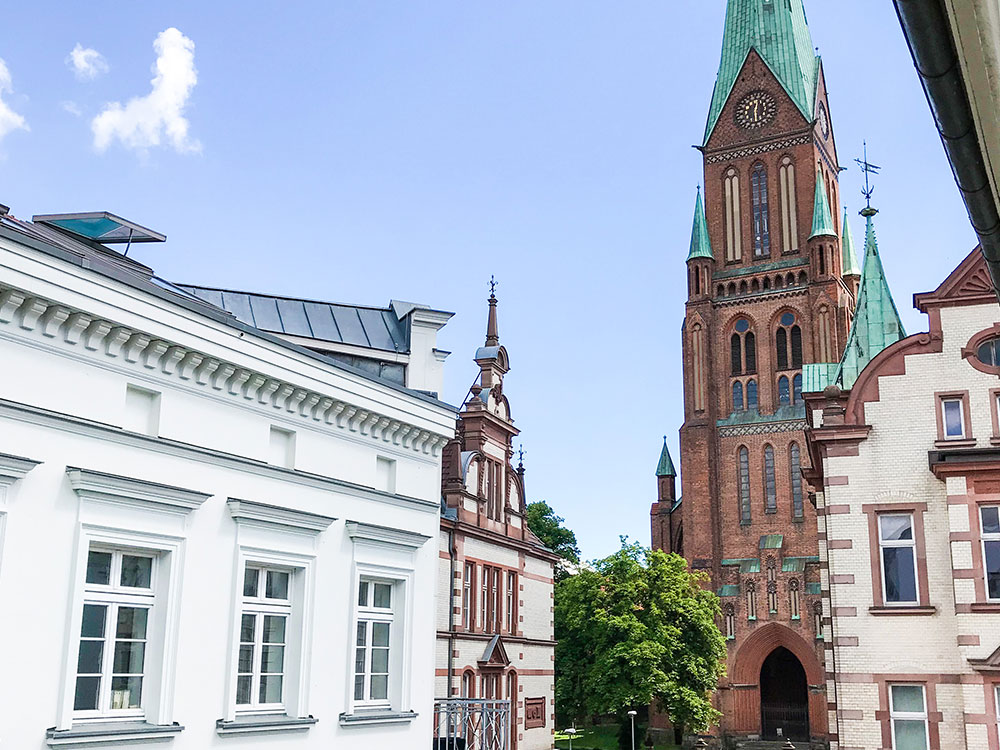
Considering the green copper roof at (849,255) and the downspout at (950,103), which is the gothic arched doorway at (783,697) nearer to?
the green copper roof at (849,255)

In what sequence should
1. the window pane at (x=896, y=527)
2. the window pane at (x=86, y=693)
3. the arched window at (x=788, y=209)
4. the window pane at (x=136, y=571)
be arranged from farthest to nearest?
1. the arched window at (x=788, y=209)
2. the window pane at (x=896, y=527)
3. the window pane at (x=136, y=571)
4. the window pane at (x=86, y=693)

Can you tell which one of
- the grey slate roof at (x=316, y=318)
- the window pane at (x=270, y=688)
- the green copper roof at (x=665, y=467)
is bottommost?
the window pane at (x=270, y=688)

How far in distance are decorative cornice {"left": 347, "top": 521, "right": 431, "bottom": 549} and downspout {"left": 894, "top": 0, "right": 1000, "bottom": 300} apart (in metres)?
13.0

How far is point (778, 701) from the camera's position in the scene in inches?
2579

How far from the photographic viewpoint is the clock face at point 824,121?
78688 millimetres

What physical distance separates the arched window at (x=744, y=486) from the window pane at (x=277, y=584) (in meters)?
56.4

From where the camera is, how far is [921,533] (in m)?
22.5

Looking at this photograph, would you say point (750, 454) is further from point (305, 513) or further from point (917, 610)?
point (305, 513)

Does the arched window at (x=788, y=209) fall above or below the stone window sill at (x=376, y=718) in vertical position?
above

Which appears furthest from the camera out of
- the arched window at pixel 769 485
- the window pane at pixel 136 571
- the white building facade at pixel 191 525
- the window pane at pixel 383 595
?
the arched window at pixel 769 485

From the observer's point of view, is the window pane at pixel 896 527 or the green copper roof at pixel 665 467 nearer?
the window pane at pixel 896 527

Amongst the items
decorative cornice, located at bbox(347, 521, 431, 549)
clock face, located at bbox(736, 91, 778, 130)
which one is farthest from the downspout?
clock face, located at bbox(736, 91, 778, 130)

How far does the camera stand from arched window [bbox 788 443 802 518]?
67.5 m

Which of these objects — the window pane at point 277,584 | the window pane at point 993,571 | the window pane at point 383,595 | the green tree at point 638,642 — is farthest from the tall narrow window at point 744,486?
the window pane at point 277,584
